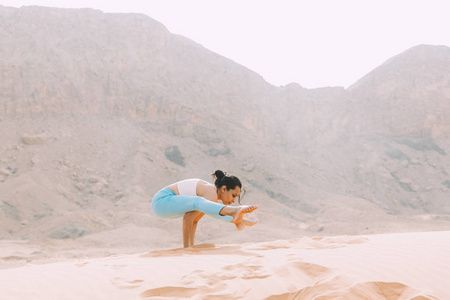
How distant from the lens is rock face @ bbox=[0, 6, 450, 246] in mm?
14023

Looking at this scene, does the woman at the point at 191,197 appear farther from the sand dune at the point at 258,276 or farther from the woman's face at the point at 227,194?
the sand dune at the point at 258,276

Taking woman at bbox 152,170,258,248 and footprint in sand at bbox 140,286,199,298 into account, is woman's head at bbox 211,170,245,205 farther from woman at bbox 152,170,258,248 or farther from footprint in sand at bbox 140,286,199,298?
footprint in sand at bbox 140,286,199,298

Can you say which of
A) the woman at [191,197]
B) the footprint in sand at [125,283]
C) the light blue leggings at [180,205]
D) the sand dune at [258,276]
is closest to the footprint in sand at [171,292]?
the sand dune at [258,276]

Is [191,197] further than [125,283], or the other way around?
[191,197]

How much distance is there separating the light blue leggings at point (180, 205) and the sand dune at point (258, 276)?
511mm

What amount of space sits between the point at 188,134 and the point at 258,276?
1894 centimetres

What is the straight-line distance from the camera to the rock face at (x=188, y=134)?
14023 mm

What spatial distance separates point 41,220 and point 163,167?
21.4 ft

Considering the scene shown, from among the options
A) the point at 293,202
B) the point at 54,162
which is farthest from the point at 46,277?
the point at 293,202

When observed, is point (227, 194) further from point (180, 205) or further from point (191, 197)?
point (180, 205)

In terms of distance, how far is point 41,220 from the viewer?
40.5 feet

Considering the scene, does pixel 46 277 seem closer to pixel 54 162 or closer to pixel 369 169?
pixel 54 162

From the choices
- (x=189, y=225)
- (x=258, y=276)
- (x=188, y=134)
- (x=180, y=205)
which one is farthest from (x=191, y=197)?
(x=188, y=134)

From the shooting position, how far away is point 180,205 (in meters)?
4.02
